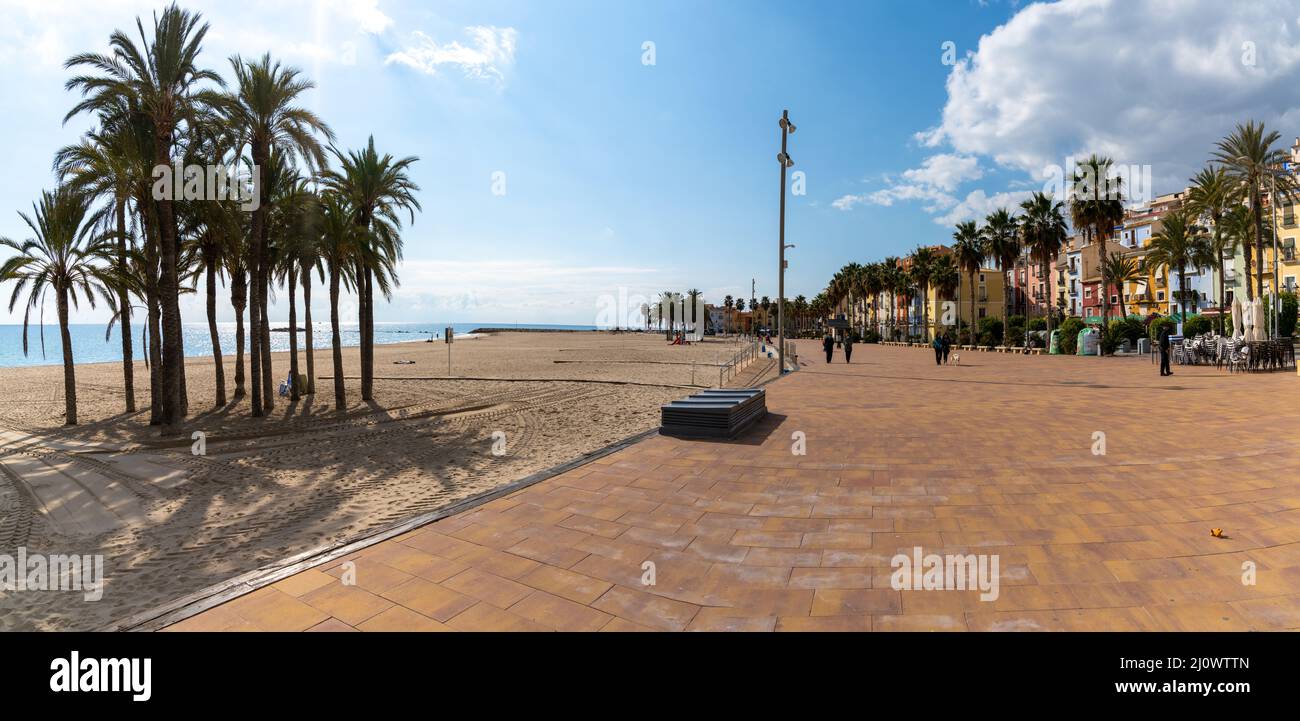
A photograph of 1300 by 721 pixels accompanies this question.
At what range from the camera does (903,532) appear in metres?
5.39

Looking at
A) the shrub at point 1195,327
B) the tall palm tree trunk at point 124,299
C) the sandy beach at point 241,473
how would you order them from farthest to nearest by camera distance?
the shrub at point 1195,327 < the tall palm tree trunk at point 124,299 < the sandy beach at point 241,473

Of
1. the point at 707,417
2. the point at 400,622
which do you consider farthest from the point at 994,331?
the point at 400,622

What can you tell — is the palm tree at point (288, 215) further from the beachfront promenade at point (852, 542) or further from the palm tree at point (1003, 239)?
the palm tree at point (1003, 239)

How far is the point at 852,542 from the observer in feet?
16.9

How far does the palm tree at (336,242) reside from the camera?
1748cm

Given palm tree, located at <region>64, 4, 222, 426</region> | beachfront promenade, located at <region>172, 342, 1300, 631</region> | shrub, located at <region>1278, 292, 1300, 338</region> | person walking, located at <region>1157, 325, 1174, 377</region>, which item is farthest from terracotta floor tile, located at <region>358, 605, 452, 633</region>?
shrub, located at <region>1278, 292, 1300, 338</region>

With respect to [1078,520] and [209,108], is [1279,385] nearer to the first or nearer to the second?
[1078,520]

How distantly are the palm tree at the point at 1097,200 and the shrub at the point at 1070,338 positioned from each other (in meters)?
1.55

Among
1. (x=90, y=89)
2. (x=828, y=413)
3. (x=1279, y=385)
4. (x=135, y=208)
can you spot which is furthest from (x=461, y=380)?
(x=1279, y=385)

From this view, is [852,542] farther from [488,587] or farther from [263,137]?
[263,137]

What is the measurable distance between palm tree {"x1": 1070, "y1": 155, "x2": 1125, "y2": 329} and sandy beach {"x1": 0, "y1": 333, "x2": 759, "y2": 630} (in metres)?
36.5

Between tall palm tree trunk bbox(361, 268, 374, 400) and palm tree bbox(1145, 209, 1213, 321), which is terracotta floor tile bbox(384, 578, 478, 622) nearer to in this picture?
tall palm tree trunk bbox(361, 268, 374, 400)

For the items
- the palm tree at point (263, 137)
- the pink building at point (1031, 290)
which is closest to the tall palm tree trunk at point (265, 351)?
the palm tree at point (263, 137)
